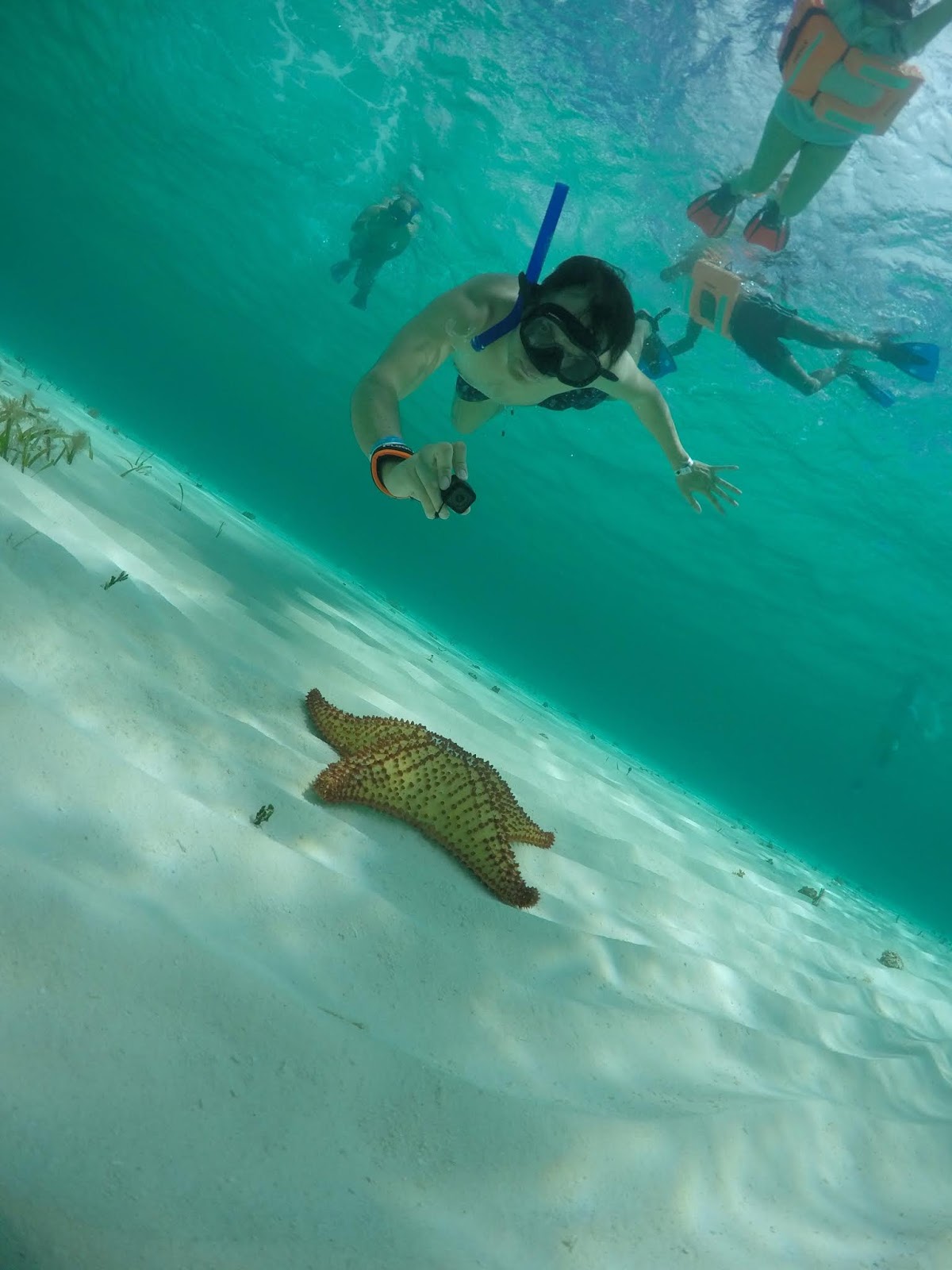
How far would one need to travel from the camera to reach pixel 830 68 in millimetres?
8352

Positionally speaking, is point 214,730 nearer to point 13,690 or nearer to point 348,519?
point 13,690

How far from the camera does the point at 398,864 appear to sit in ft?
8.39

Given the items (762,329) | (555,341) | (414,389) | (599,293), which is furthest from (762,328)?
(414,389)

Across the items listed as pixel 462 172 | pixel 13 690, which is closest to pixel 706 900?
pixel 13 690

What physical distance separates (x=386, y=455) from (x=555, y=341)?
1476mm

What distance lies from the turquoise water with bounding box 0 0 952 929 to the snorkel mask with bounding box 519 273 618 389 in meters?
11.3

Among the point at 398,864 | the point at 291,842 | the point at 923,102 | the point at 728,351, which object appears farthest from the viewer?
the point at 728,351

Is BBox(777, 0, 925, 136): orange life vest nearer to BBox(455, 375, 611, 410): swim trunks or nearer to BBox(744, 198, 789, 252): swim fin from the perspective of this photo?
BBox(744, 198, 789, 252): swim fin

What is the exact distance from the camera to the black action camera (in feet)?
8.24

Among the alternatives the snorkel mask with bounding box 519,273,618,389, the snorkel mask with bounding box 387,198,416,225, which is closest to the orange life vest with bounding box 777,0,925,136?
the snorkel mask with bounding box 519,273,618,389

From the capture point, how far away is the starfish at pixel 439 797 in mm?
2635

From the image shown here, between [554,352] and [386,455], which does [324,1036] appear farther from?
[554,352]

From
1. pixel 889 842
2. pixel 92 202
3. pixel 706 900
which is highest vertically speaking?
pixel 92 202

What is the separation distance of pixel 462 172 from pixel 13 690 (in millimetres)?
19958
